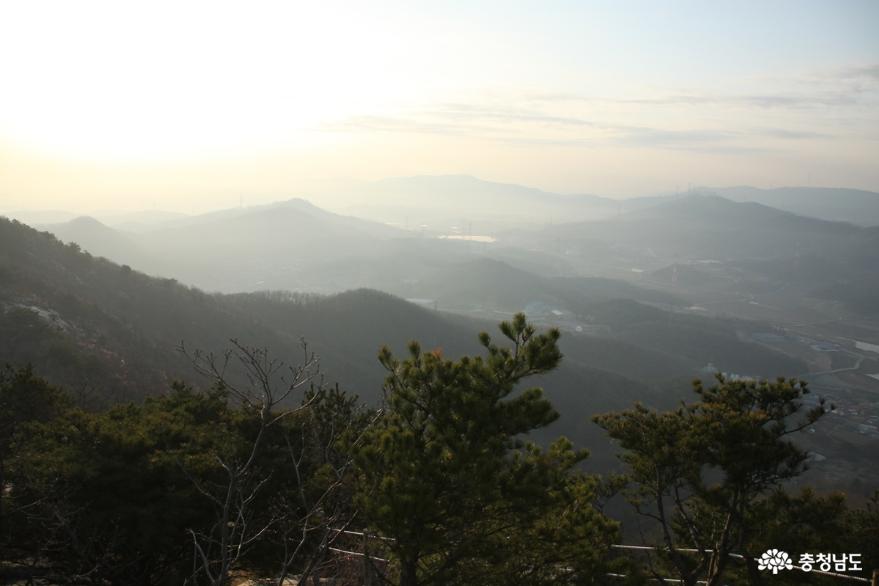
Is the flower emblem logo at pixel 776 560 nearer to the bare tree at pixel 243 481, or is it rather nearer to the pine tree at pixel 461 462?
the pine tree at pixel 461 462

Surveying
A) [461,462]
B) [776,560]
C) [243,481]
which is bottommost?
[776,560]

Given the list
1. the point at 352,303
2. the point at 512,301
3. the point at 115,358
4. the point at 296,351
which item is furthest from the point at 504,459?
the point at 512,301

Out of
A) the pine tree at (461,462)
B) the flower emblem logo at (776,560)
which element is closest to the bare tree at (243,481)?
the pine tree at (461,462)

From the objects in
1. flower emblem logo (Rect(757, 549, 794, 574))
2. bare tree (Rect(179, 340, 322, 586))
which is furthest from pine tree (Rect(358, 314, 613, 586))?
flower emblem logo (Rect(757, 549, 794, 574))

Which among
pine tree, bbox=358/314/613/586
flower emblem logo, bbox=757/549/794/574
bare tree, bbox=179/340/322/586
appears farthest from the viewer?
flower emblem logo, bbox=757/549/794/574

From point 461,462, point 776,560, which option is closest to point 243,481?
point 461,462

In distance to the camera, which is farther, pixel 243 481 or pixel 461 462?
pixel 461 462

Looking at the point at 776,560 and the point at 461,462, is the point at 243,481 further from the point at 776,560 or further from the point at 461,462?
the point at 776,560


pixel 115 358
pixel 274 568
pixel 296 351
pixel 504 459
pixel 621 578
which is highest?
pixel 504 459

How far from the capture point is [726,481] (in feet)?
32.9

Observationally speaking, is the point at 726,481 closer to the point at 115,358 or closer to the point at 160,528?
the point at 160,528

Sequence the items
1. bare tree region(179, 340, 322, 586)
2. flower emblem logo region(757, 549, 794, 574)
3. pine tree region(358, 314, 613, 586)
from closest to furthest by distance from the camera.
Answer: bare tree region(179, 340, 322, 586)
pine tree region(358, 314, 613, 586)
flower emblem logo region(757, 549, 794, 574)

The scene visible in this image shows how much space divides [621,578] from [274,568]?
22.3ft

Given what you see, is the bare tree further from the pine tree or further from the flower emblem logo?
the flower emblem logo
